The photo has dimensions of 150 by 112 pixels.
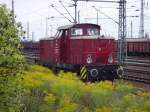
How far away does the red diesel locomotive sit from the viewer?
878 inches

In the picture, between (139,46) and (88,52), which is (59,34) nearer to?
(88,52)

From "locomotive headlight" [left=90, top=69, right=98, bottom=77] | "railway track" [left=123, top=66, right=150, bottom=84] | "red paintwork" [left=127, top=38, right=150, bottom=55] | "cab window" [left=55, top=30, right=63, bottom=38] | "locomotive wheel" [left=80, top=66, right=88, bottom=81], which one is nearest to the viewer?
"locomotive wheel" [left=80, top=66, right=88, bottom=81]

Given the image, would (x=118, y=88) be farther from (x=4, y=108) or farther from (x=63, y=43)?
(x=63, y=43)

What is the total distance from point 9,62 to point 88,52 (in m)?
14.7

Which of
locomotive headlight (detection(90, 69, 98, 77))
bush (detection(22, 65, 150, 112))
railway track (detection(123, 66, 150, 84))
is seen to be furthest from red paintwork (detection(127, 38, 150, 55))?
bush (detection(22, 65, 150, 112))

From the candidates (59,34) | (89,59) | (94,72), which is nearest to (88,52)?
(89,59)

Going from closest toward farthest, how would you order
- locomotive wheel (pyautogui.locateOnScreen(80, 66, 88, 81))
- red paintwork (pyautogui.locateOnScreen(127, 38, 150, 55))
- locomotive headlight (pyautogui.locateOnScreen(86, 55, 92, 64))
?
locomotive wheel (pyautogui.locateOnScreen(80, 66, 88, 81)), locomotive headlight (pyautogui.locateOnScreen(86, 55, 92, 64)), red paintwork (pyautogui.locateOnScreen(127, 38, 150, 55))

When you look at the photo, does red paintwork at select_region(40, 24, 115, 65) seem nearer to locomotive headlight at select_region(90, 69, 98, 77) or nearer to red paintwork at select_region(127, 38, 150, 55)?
locomotive headlight at select_region(90, 69, 98, 77)

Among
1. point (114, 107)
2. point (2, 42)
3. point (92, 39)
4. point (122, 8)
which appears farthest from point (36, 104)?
point (122, 8)

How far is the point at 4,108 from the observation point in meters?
8.34

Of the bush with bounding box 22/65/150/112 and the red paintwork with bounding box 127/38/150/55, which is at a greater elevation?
the red paintwork with bounding box 127/38/150/55

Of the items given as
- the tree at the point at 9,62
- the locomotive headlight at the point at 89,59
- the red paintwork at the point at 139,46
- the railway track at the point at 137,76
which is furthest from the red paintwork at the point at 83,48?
the red paintwork at the point at 139,46

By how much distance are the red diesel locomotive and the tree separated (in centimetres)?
1357

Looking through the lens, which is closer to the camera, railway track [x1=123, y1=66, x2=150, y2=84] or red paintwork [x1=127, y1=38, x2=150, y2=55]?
railway track [x1=123, y1=66, x2=150, y2=84]
